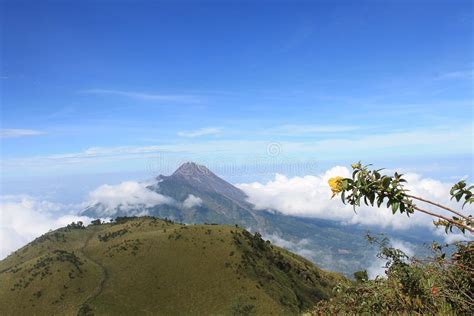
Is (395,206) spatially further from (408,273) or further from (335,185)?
(408,273)

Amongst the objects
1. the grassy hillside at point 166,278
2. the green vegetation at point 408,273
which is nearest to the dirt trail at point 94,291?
the grassy hillside at point 166,278

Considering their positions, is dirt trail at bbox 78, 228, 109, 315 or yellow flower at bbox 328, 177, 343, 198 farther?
dirt trail at bbox 78, 228, 109, 315

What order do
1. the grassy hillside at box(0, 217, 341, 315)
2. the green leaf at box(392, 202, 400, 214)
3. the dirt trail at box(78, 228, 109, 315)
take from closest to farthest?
the green leaf at box(392, 202, 400, 214) < the dirt trail at box(78, 228, 109, 315) < the grassy hillside at box(0, 217, 341, 315)

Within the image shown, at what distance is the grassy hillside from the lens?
127250 millimetres

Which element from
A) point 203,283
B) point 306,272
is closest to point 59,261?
point 203,283

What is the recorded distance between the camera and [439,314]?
A: 20.2 ft

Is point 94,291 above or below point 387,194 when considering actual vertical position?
below

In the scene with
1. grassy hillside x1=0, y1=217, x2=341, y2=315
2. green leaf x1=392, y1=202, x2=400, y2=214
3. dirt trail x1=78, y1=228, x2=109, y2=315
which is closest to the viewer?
green leaf x1=392, y1=202, x2=400, y2=214

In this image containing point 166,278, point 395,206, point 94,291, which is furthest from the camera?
point 166,278

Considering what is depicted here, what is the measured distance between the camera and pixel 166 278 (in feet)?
474

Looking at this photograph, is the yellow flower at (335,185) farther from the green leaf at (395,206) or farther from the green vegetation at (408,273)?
the green leaf at (395,206)

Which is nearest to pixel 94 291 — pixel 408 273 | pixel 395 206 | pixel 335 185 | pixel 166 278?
pixel 166 278

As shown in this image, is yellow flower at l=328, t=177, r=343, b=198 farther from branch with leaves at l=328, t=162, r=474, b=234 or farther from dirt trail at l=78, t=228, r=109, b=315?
dirt trail at l=78, t=228, r=109, b=315

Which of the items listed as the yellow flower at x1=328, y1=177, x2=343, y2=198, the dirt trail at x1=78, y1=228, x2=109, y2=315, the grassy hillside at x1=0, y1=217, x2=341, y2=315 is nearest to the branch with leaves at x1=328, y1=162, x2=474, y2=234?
the yellow flower at x1=328, y1=177, x2=343, y2=198
